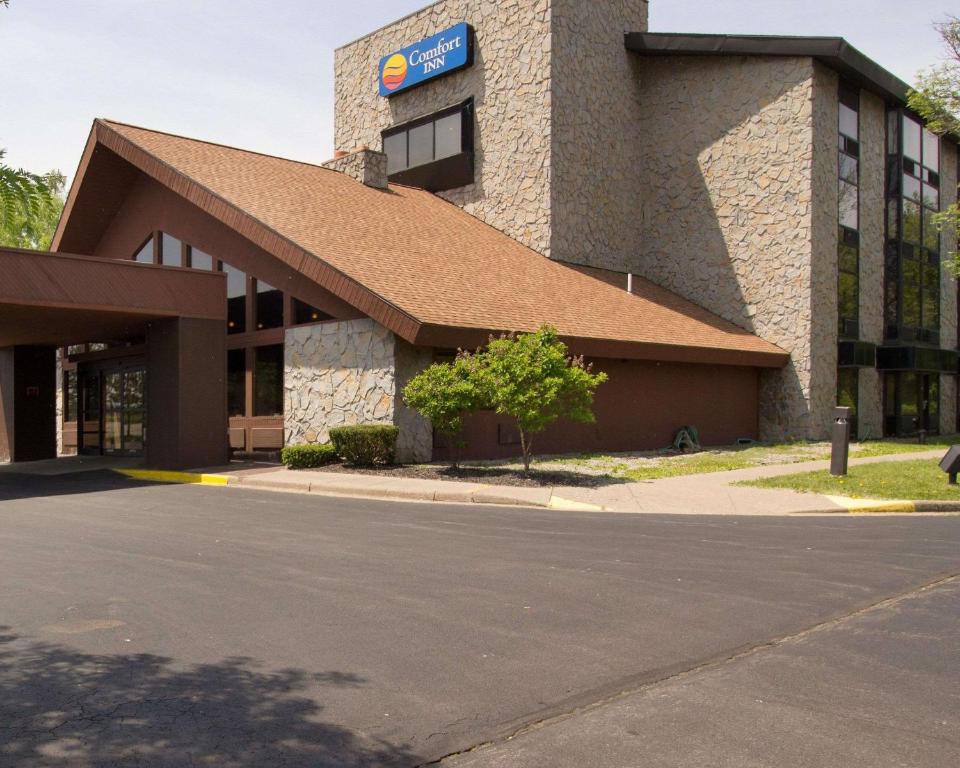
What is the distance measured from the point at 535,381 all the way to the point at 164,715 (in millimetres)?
11876

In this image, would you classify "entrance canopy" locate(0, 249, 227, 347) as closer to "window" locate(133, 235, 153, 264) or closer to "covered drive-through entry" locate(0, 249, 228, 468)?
"covered drive-through entry" locate(0, 249, 228, 468)

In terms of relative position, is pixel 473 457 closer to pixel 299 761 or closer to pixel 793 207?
pixel 793 207

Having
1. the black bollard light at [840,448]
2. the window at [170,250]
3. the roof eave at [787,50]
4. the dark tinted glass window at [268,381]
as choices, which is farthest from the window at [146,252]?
the black bollard light at [840,448]

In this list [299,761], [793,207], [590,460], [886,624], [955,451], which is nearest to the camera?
[299,761]

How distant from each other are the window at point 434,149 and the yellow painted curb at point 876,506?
810 inches

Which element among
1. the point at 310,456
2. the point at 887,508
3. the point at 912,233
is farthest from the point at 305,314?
the point at 912,233

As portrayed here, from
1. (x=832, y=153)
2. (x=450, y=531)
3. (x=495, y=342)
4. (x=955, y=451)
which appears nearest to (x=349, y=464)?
(x=495, y=342)

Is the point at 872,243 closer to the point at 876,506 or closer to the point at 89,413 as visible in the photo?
the point at 876,506

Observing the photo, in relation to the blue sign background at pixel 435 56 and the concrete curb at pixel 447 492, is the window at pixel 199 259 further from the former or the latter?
the blue sign background at pixel 435 56

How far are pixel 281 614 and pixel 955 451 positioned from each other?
519 inches

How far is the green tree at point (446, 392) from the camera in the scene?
16.3 meters

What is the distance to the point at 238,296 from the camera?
73.5ft

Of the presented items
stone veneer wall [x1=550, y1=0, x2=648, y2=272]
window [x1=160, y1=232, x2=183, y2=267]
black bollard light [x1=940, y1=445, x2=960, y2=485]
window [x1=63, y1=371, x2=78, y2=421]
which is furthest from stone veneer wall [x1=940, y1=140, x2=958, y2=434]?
window [x1=63, y1=371, x2=78, y2=421]

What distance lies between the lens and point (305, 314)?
67.7 feet
